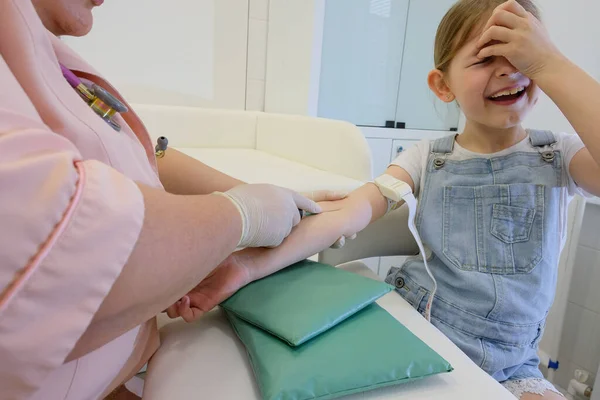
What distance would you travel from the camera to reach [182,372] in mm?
522

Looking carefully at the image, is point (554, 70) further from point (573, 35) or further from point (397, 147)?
point (397, 147)

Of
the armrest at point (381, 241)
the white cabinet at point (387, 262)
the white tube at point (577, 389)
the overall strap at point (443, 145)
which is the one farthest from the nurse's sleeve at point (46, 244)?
the white tube at point (577, 389)

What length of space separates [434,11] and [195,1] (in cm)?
141

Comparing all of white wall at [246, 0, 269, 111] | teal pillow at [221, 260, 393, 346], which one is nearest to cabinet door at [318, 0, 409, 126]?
white wall at [246, 0, 269, 111]

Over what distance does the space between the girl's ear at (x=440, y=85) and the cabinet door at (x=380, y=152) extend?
1.33 metres

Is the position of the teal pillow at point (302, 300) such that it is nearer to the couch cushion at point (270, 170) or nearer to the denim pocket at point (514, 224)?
the denim pocket at point (514, 224)

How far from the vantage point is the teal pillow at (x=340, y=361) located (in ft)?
1.53

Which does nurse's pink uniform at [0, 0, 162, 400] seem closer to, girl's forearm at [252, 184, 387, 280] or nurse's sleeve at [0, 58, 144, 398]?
nurse's sleeve at [0, 58, 144, 398]

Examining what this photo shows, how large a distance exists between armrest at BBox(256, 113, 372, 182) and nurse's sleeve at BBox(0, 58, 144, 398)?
1154 mm

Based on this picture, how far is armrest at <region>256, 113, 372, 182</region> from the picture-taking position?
1421 millimetres

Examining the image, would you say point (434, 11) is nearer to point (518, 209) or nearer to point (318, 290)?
point (518, 209)

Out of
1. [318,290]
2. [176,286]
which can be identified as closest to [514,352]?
[318,290]

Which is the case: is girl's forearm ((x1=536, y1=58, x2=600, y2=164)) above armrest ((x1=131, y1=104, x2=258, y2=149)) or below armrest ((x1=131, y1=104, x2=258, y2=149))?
above

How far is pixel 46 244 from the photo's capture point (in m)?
0.29
